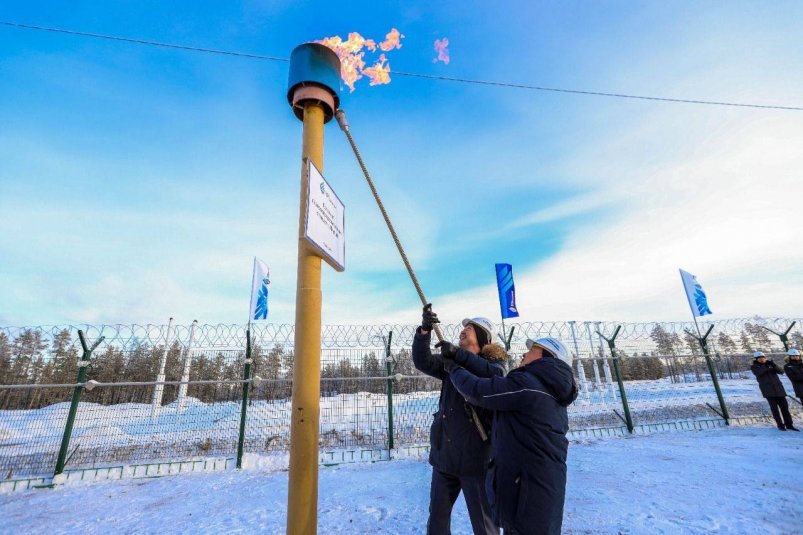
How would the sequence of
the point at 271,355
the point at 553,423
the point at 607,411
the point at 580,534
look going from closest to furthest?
the point at 553,423, the point at 580,534, the point at 271,355, the point at 607,411

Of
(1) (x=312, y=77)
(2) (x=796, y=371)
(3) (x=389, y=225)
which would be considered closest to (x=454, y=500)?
(3) (x=389, y=225)

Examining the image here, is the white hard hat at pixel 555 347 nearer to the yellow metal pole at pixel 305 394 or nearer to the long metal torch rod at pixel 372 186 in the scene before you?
the long metal torch rod at pixel 372 186

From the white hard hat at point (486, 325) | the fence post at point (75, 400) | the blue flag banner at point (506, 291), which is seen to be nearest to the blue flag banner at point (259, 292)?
the fence post at point (75, 400)

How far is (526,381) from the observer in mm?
2803

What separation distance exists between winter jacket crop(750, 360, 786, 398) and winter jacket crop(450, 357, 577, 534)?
11.7m

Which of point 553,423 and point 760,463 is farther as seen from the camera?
point 760,463

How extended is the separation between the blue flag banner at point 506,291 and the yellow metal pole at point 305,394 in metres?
10.7

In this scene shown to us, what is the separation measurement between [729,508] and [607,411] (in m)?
9.95

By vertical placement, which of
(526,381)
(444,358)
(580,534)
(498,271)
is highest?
(498,271)

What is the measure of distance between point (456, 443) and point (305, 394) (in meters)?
1.63

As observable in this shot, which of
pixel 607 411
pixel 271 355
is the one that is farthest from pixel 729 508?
pixel 607 411

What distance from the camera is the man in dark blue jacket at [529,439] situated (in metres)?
2.52

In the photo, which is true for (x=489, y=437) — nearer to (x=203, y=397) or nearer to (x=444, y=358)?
(x=444, y=358)

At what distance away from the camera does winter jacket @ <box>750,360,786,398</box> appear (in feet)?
33.1
